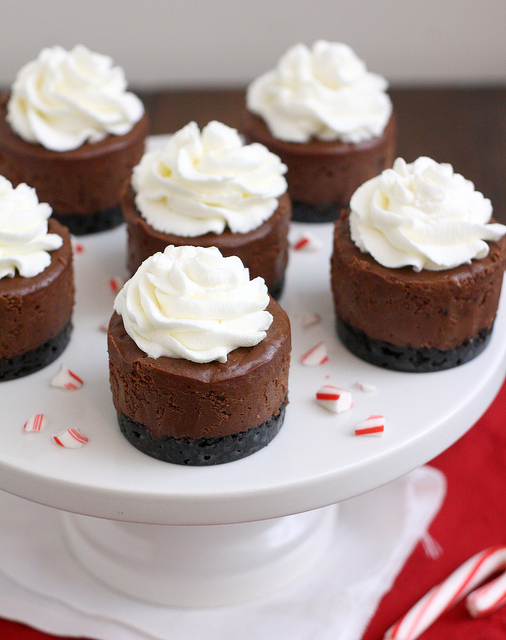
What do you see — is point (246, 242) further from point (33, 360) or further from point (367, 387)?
point (33, 360)

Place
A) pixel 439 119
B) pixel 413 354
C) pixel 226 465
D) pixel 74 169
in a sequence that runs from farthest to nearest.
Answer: pixel 439 119 < pixel 74 169 < pixel 413 354 < pixel 226 465

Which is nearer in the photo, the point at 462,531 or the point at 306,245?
the point at 462,531

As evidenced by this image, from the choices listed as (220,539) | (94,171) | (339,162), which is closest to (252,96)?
(339,162)

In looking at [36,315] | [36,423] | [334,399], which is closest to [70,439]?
[36,423]

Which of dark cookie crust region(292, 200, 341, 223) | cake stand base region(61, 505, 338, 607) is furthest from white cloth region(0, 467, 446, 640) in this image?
dark cookie crust region(292, 200, 341, 223)

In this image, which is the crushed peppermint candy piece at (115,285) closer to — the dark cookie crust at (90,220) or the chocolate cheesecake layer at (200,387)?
the dark cookie crust at (90,220)

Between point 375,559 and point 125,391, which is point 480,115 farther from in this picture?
point 125,391
